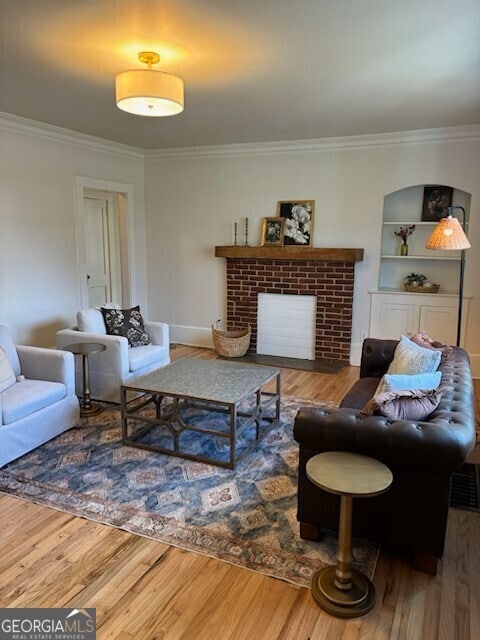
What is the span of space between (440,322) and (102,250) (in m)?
4.29

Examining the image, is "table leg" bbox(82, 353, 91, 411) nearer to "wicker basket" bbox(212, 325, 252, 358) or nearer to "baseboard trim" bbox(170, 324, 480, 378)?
"wicker basket" bbox(212, 325, 252, 358)

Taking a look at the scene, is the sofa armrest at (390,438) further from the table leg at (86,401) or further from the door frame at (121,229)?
the door frame at (121,229)

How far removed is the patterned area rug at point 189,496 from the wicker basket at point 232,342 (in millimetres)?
2180

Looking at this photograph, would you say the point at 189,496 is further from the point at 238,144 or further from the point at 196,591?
the point at 238,144

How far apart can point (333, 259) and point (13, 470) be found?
3777mm

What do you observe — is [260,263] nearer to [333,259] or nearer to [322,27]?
[333,259]

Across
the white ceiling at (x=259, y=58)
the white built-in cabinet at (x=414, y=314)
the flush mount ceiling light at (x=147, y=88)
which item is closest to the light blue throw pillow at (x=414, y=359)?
the white ceiling at (x=259, y=58)

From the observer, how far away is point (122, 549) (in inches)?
88.0

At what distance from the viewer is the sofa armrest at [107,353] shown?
3967 mm

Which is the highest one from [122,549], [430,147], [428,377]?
[430,147]

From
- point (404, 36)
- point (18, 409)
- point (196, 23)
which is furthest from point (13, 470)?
point (404, 36)

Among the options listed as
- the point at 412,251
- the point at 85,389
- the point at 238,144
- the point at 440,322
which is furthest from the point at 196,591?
the point at 238,144

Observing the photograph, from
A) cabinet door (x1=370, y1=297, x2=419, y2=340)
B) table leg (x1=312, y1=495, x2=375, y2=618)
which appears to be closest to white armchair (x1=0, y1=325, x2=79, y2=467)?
table leg (x1=312, y1=495, x2=375, y2=618)
